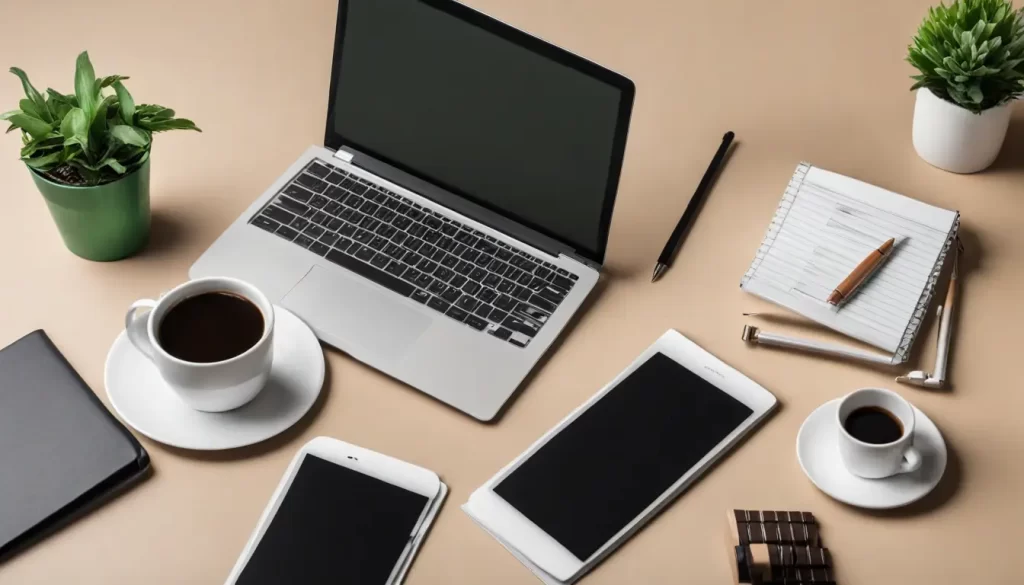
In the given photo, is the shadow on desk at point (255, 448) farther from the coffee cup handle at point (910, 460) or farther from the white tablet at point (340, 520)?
the coffee cup handle at point (910, 460)

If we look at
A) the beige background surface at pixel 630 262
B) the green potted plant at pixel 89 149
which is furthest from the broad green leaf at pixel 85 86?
the beige background surface at pixel 630 262

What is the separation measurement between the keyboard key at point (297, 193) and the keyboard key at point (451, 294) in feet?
0.70

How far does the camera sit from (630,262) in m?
1.26

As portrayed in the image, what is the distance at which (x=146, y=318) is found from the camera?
106 centimetres

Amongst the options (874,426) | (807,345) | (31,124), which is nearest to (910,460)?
(874,426)

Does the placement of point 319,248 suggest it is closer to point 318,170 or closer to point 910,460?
point 318,170

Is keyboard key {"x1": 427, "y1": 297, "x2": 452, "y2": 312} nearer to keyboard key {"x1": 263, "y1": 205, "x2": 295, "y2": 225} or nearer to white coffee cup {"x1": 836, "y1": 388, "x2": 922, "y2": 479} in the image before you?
keyboard key {"x1": 263, "y1": 205, "x2": 295, "y2": 225}

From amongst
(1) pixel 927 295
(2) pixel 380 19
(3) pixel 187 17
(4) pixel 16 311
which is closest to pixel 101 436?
(4) pixel 16 311

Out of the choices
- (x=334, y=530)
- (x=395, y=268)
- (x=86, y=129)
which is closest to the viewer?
(x=334, y=530)

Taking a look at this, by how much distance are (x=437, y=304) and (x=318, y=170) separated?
0.24 m

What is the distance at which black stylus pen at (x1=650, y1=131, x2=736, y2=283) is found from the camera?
1252 millimetres

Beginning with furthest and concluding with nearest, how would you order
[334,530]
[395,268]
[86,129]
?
[395,268] < [86,129] < [334,530]

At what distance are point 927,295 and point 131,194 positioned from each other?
34.2 inches

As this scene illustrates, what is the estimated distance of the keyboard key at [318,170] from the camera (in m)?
1.30
